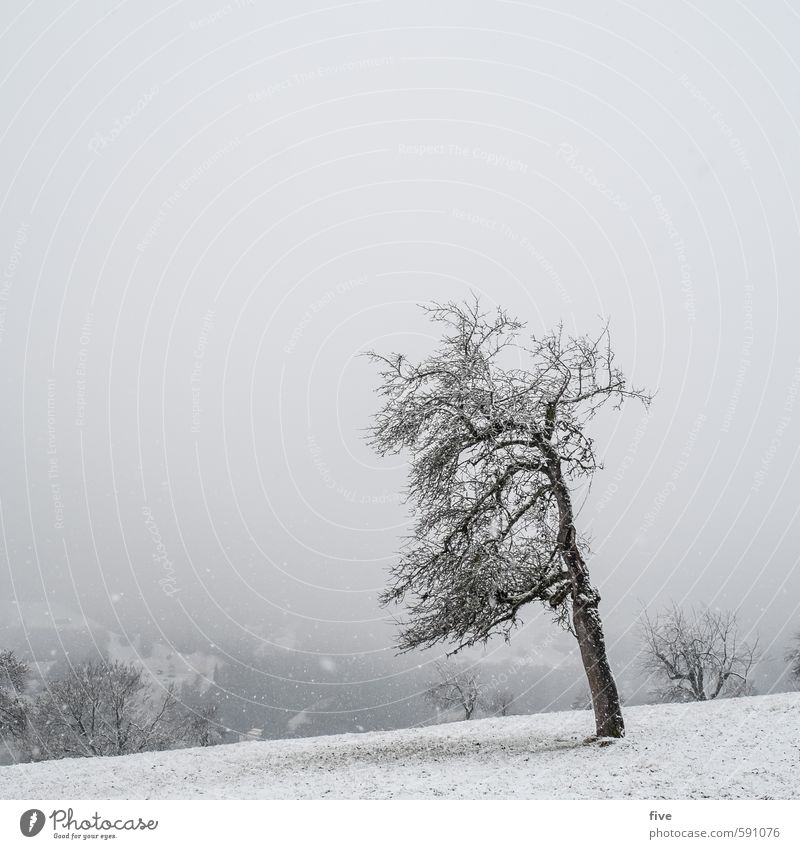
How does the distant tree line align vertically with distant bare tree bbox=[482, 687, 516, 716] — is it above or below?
above

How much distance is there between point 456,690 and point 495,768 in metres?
34.5

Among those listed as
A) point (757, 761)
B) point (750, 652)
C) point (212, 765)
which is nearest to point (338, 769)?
point (212, 765)

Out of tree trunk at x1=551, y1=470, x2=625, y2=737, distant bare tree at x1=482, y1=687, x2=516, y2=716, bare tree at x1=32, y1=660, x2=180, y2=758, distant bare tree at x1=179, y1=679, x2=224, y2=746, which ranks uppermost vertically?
tree trunk at x1=551, y1=470, x2=625, y2=737

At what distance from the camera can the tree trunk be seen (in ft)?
37.8

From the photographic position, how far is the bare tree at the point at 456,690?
134ft

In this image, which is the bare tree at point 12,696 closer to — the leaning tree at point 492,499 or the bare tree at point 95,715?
the bare tree at point 95,715

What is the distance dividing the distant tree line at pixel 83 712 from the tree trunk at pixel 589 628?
3324cm

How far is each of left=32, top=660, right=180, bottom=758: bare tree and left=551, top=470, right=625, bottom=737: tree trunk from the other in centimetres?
3330

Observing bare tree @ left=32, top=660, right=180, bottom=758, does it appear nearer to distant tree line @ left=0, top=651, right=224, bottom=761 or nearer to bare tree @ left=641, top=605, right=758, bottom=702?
distant tree line @ left=0, top=651, right=224, bottom=761

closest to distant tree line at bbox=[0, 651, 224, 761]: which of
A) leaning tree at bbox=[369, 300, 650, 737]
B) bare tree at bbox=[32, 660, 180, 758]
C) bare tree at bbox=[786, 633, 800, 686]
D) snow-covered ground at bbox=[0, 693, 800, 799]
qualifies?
bare tree at bbox=[32, 660, 180, 758]

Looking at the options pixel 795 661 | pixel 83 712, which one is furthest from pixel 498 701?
pixel 83 712

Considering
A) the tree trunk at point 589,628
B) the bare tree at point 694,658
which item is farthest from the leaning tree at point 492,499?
the bare tree at point 694,658

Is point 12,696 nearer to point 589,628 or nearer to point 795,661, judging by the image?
point 589,628

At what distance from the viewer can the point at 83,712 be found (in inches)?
1475
